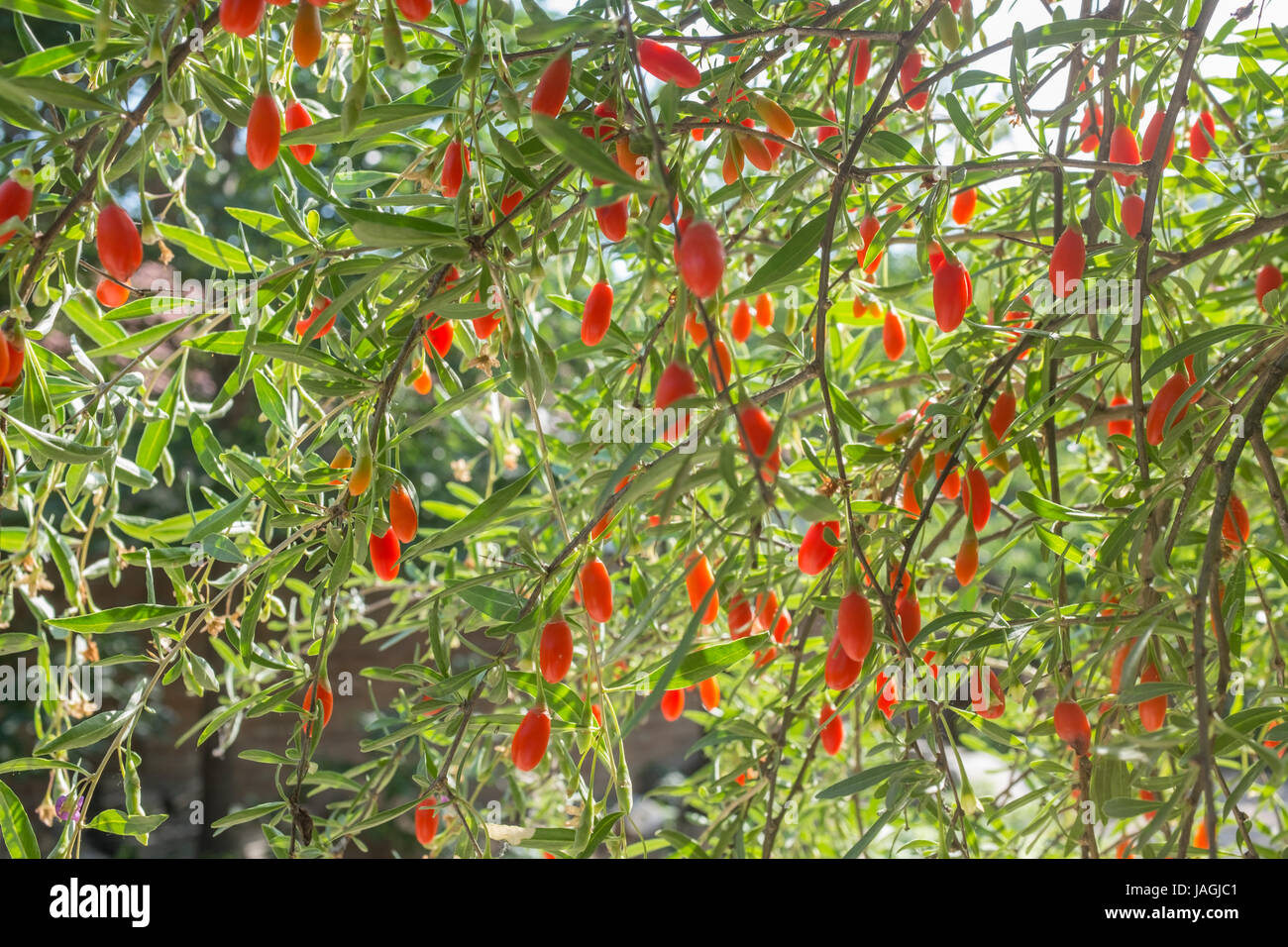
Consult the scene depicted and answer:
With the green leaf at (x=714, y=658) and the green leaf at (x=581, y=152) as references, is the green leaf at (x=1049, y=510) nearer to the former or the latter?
the green leaf at (x=714, y=658)

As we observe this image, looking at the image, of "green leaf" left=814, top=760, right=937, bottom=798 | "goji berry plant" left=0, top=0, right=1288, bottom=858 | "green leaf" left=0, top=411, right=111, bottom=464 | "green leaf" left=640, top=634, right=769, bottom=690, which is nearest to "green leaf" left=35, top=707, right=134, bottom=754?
"goji berry plant" left=0, top=0, right=1288, bottom=858

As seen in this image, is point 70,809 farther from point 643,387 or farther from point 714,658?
point 643,387

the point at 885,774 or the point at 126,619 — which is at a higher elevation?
the point at 126,619

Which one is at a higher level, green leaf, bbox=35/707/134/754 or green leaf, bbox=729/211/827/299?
green leaf, bbox=729/211/827/299

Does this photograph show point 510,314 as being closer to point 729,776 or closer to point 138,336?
point 138,336

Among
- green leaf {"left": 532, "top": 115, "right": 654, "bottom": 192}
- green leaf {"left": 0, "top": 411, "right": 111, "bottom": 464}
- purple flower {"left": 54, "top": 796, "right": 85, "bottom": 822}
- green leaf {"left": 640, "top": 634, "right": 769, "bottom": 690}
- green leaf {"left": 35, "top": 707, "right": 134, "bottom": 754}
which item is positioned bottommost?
purple flower {"left": 54, "top": 796, "right": 85, "bottom": 822}

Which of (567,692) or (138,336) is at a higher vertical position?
(138,336)

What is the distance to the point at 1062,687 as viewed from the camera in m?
0.74

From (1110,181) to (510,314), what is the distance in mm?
615

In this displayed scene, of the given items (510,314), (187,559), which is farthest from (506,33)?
(187,559)

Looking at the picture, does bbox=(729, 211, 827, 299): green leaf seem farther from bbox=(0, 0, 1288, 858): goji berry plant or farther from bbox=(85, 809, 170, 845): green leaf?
bbox=(85, 809, 170, 845): green leaf

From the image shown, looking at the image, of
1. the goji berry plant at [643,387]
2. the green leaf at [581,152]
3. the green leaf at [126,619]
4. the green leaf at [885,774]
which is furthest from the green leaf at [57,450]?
the green leaf at [885,774]

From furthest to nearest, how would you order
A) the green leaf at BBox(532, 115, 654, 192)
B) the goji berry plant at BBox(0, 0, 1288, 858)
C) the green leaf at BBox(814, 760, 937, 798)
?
the green leaf at BBox(814, 760, 937, 798) < the goji berry plant at BBox(0, 0, 1288, 858) < the green leaf at BBox(532, 115, 654, 192)

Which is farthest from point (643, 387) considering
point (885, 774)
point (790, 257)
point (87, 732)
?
point (87, 732)
